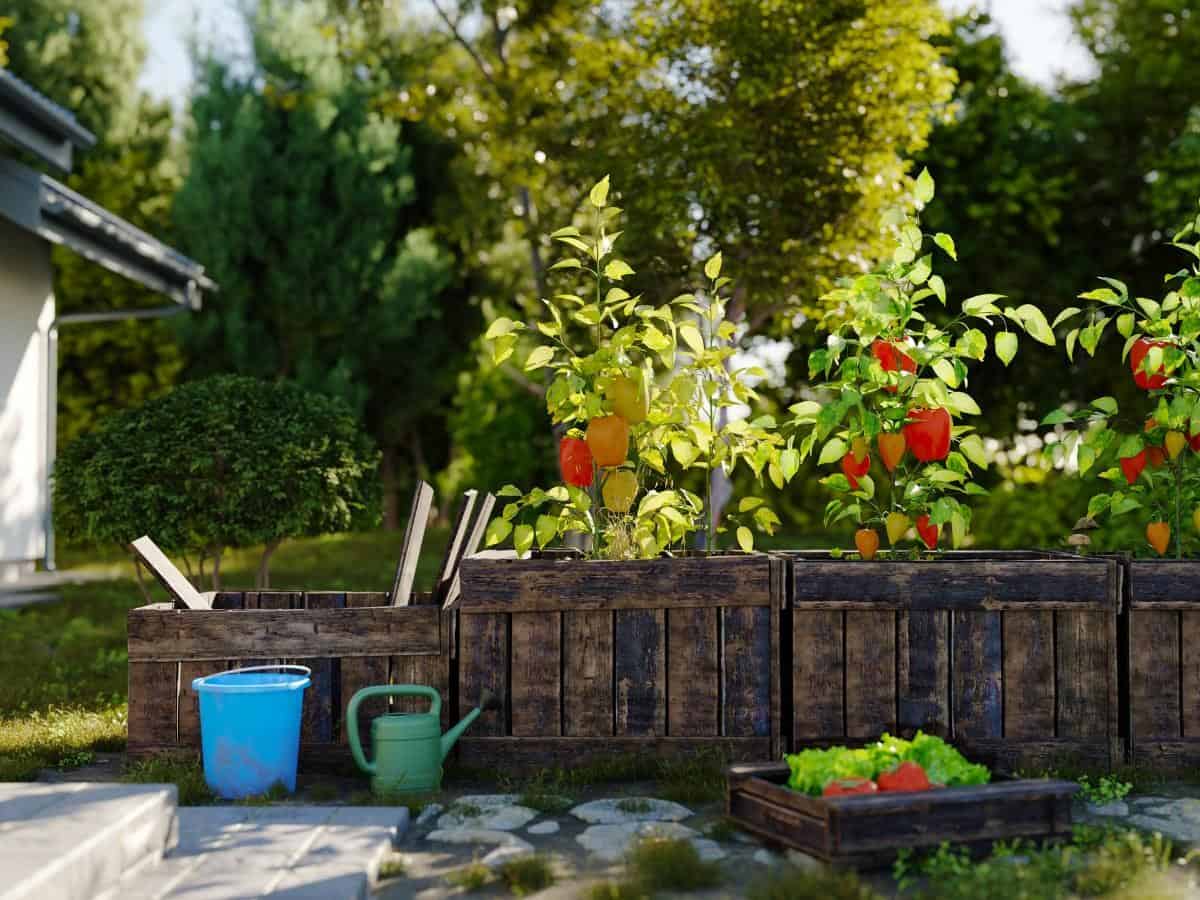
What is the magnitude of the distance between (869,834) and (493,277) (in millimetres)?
15565

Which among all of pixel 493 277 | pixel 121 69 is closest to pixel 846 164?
pixel 493 277

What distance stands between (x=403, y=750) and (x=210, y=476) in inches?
131

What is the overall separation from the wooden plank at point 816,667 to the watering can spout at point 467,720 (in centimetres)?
114

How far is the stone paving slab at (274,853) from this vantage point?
340 centimetres

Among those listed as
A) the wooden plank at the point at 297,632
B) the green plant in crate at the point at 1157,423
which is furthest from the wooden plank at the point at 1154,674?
the wooden plank at the point at 297,632

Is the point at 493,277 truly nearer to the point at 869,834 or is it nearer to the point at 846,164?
the point at 846,164

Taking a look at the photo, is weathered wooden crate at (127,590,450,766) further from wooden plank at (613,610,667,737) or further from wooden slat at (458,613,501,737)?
wooden plank at (613,610,667,737)

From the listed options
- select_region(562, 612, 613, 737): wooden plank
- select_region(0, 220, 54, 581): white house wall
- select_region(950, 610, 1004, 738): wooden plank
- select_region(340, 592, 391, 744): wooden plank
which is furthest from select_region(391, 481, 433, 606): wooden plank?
select_region(0, 220, 54, 581): white house wall

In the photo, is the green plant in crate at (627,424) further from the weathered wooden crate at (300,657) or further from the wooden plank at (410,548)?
the weathered wooden crate at (300,657)

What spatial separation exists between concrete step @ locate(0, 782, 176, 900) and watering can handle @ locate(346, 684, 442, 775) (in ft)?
2.82

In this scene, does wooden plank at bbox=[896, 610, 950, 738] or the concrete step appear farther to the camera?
wooden plank at bbox=[896, 610, 950, 738]

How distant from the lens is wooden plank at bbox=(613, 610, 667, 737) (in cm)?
490

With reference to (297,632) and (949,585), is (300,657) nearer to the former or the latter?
(297,632)

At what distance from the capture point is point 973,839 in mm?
3709
